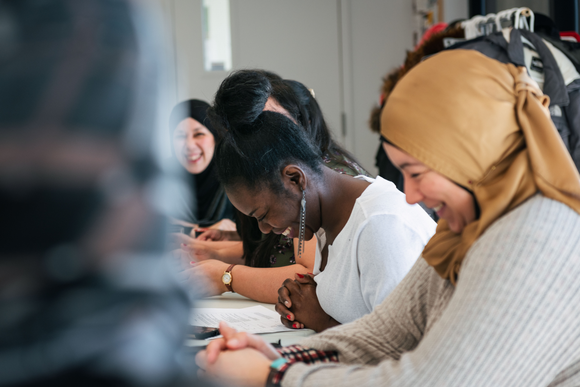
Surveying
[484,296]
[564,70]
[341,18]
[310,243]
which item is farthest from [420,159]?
[341,18]

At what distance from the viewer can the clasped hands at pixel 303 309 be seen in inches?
46.6

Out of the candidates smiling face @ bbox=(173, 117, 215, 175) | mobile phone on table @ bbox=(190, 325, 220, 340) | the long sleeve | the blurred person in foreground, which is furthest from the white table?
smiling face @ bbox=(173, 117, 215, 175)

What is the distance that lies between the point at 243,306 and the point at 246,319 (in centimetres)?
18

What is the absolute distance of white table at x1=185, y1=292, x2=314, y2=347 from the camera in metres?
1.10

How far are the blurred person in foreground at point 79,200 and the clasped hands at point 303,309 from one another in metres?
0.90

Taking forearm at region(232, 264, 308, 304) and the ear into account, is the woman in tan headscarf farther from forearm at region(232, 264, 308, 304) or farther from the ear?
forearm at region(232, 264, 308, 304)

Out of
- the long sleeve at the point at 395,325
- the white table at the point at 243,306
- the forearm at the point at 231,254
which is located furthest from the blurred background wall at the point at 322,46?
the long sleeve at the point at 395,325

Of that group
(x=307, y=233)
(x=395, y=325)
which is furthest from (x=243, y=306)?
(x=395, y=325)

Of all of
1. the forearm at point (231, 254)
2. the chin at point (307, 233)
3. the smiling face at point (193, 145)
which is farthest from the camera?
the smiling face at point (193, 145)

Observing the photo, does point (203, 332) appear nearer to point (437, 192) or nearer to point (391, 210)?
point (391, 210)

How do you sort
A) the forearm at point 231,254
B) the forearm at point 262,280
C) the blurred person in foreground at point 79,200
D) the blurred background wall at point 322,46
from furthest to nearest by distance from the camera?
the blurred background wall at point 322,46
the forearm at point 231,254
the forearm at point 262,280
the blurred person in foreground at point 79,200

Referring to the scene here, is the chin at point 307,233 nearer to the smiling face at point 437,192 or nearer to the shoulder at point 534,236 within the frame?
the smiling face at point 437,192

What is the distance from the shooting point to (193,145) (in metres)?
2.89

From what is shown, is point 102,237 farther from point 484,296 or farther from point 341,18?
point 341,18
